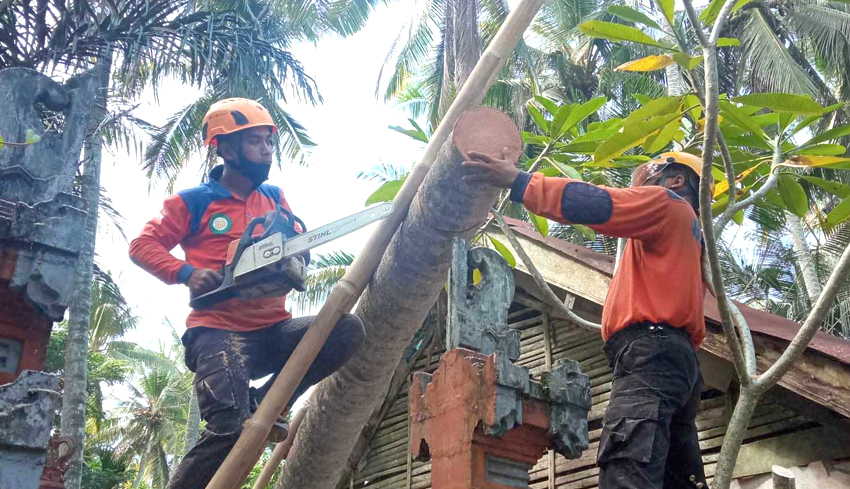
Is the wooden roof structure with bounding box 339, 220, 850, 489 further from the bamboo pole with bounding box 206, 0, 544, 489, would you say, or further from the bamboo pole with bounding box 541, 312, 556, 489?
the bamboo pole with bounding box 206, 0, 544, 489

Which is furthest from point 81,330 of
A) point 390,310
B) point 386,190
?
point 390,310

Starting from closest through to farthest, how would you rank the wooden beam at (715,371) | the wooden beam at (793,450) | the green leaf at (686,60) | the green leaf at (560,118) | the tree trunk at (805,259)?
the green leaf at (686,60) → the green leaf at (560,118) → the wooden beam at (793,450) → the wooden beam at (715,371) → the tree trunk at (805,259)

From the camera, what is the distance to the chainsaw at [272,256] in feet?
9.95

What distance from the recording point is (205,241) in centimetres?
342

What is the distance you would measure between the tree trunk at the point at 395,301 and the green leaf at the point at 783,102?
3.72ft

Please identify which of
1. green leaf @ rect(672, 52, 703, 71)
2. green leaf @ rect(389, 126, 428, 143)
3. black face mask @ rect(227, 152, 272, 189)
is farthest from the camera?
green leaf @ rect(389, 126, 428, 143)

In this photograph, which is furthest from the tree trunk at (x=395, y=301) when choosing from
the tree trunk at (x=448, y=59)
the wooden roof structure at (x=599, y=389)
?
the tree trunk at (x=448, y=59)

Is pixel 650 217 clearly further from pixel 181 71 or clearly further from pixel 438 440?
pixel 181 71

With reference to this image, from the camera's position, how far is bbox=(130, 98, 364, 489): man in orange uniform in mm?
3025

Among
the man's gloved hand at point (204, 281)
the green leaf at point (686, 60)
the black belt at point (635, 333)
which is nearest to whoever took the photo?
the black belt at point (635, 333)

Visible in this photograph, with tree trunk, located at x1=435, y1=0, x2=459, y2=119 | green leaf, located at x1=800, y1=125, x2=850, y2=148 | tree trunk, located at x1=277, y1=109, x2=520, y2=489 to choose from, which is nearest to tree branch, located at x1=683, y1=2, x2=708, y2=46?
tree trunk, located at x1=277, y1=109, x2=520, y2=489

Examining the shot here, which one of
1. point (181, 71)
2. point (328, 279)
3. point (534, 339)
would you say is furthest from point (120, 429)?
point (534, 339)

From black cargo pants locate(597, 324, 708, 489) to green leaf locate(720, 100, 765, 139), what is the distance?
1.15 metres

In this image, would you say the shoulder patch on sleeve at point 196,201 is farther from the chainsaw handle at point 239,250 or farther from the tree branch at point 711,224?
the tree branch at point 711,224
